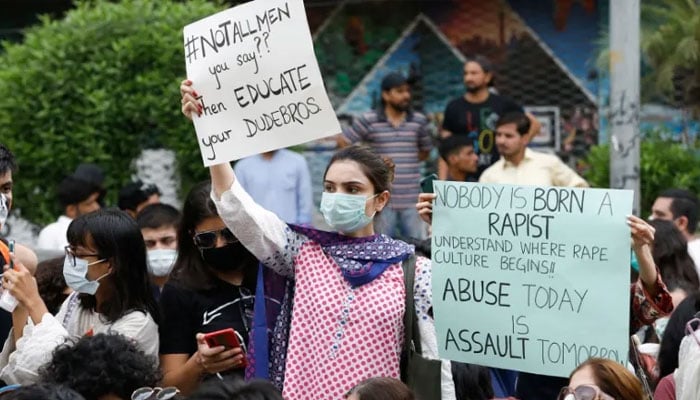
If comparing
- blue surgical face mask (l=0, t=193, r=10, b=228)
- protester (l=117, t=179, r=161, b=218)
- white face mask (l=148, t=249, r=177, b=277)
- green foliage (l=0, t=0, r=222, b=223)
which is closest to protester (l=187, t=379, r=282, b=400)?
blue surgical face mask (l=0, t=193, r=10, b=228)

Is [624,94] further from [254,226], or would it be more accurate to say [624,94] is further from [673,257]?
[254,226]

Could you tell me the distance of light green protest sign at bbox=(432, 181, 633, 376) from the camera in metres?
5.46

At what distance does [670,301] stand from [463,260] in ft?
2.62

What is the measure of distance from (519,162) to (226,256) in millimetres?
4620

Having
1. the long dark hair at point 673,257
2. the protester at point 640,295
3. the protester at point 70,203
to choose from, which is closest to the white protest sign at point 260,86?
the protester at point 640,295

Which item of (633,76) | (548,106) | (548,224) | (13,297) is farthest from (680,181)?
(13,297)

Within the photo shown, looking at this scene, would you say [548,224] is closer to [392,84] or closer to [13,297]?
[13,297]

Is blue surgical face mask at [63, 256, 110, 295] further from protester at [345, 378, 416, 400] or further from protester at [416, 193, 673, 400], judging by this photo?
protester at [345, 378, 416, 400]

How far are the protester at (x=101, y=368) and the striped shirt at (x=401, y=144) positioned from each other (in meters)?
6.52

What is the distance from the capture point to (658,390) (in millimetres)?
5449

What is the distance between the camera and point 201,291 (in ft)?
19.1

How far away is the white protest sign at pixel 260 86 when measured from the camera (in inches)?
228

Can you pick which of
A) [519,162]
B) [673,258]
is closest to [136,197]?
[519,162]

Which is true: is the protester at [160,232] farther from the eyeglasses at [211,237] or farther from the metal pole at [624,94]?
the metal pole at [624,94]
